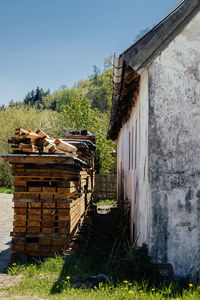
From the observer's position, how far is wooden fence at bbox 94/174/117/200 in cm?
2095

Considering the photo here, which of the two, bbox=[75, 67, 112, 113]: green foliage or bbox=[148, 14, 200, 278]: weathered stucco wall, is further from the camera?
bbox=[75, 67, 112, 113]: green foliage

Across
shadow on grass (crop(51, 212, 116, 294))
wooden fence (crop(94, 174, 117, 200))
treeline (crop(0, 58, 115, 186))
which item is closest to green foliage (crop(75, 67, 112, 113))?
treeline (crop(0, 58, 115, 186))

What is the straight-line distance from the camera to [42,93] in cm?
9369

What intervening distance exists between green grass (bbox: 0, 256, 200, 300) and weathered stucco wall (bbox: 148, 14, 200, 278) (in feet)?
1.93

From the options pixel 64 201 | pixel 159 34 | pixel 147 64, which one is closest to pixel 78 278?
pixel 64 201

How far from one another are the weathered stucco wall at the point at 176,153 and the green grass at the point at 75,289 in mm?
588

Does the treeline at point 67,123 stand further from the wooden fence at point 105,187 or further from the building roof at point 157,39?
the building roof at point 157,39

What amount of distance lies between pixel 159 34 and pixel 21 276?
483 centimetres

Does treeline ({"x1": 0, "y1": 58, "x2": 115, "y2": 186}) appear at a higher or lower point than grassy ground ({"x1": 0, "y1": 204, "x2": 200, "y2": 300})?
higher

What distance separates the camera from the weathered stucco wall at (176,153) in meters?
5.14

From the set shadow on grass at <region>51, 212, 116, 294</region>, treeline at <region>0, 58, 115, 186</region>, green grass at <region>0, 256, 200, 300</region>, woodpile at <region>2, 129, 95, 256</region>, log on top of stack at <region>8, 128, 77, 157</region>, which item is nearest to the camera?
green grass at <region>0, 256, 200, 300</region>

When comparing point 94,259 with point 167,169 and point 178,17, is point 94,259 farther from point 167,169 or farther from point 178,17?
point 178,17

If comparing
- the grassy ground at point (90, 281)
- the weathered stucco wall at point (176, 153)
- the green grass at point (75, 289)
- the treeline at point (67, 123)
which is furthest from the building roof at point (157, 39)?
the treeline at point (67, 123)

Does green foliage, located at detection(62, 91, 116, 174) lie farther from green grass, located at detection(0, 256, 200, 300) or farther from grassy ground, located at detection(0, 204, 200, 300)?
green grass, located at detection(0, 256, 200, 300)
